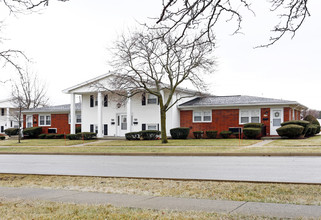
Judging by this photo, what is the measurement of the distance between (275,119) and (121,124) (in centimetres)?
1505

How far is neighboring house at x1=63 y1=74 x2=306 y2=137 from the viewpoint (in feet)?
111

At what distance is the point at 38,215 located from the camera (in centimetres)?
646

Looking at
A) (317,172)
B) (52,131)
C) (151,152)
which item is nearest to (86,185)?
(317,172)

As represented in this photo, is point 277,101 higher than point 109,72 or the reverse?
the reverse

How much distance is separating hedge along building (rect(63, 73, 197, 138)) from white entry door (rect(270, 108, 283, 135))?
7.62m

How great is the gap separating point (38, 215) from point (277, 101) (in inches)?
1146

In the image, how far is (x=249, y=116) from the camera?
34.6 meters

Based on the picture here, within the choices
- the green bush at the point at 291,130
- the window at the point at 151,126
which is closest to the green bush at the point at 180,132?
the window at the point at 151,126

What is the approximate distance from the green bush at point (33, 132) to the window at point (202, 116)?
18.7 m

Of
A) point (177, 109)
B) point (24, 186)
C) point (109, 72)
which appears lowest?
point (24, 186)

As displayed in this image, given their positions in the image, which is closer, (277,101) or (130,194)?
(130,194)

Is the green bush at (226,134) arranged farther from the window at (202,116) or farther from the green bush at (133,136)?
the green bush at (133,136)

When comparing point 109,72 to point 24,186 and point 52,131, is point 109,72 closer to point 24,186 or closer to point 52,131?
point 52,131

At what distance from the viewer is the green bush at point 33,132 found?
43.5m
